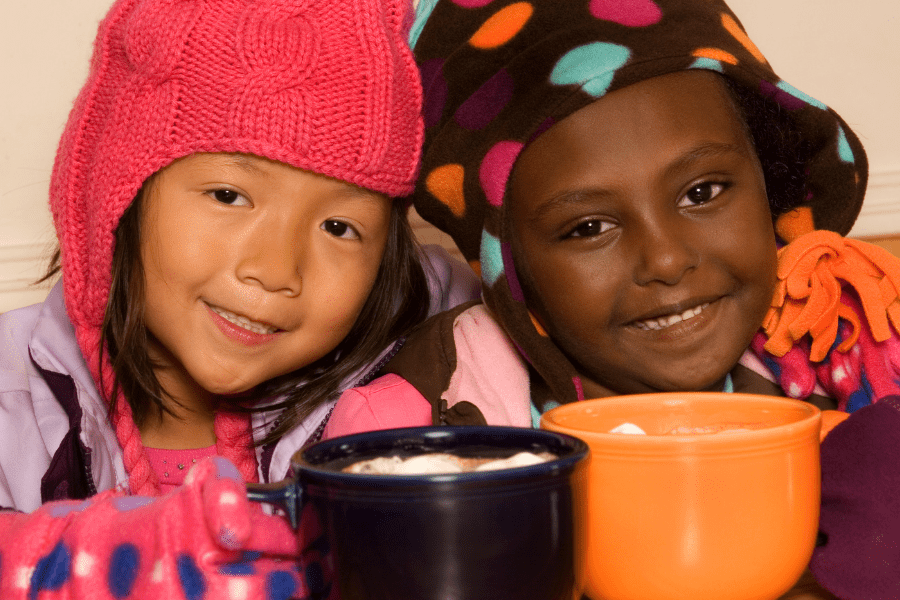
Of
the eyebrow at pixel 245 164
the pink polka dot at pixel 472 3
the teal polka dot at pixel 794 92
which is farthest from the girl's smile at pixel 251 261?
the teal polka dot at pixel 794 92

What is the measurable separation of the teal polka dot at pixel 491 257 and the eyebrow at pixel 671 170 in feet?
0.22

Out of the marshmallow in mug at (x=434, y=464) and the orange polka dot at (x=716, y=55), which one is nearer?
the marshmallow in mug at (x=434, y=464)

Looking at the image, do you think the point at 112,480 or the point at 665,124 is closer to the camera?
the point at 665,124

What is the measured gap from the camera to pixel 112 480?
897 millimetres

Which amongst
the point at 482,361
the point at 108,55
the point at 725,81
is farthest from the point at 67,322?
the point at 725,81

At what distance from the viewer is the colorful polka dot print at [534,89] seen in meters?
0.74

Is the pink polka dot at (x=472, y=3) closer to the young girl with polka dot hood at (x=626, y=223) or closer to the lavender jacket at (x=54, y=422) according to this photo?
the young girl with polka dot hood at (x=626, y=223)

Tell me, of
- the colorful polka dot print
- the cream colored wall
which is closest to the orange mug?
the colorful polka dot print

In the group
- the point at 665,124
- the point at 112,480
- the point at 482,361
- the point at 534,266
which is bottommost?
the point at 112,480

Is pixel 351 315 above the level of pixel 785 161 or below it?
below

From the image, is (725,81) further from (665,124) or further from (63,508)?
(63,508)

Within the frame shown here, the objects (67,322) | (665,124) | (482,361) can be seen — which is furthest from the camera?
(67,322)

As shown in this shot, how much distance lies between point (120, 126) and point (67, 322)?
0.27 metres

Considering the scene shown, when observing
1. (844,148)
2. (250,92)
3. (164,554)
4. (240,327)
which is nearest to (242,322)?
(240,327)
